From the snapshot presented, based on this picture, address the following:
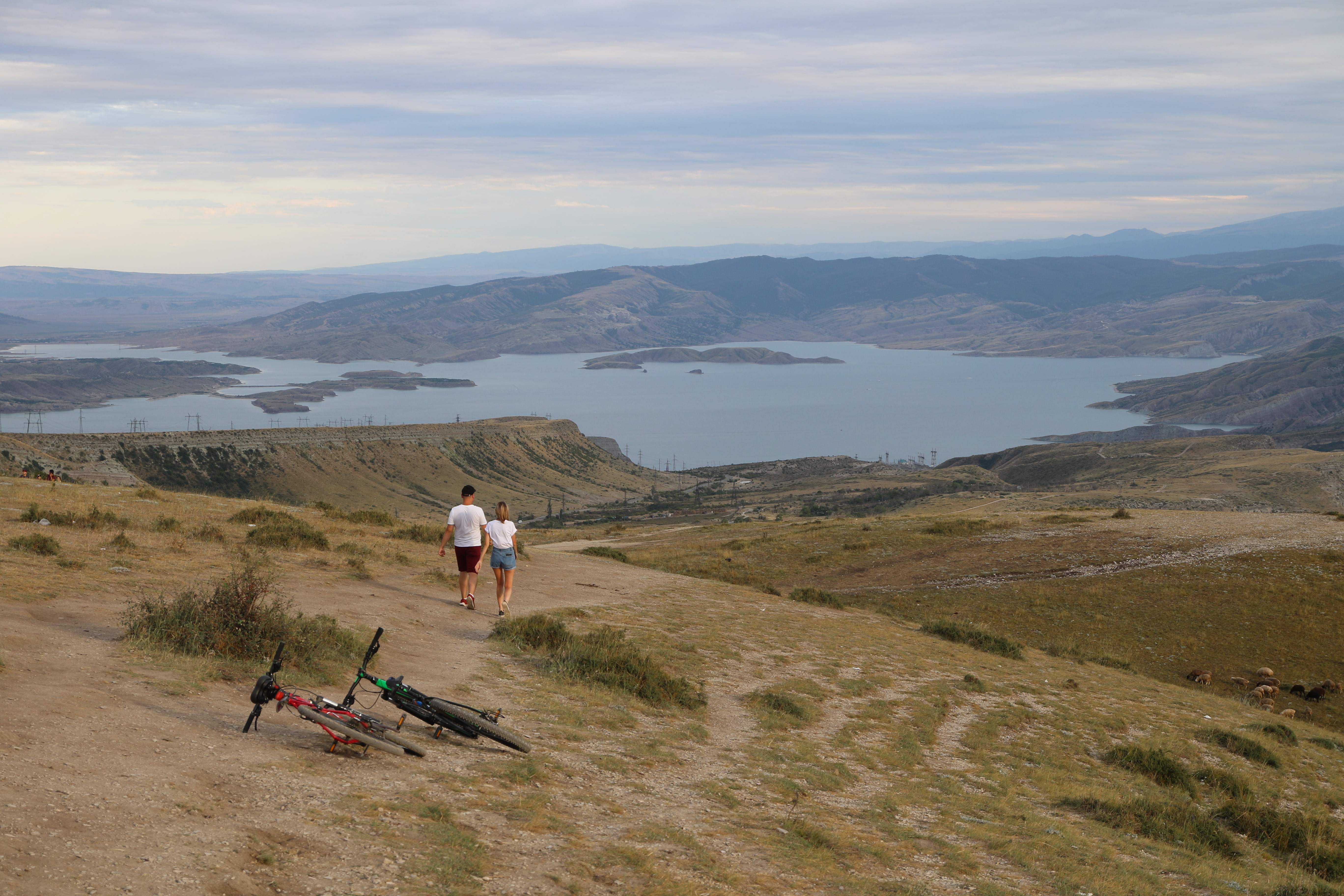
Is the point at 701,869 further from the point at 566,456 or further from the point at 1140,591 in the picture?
the point at 566,456

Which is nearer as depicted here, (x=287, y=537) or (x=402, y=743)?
(x=402, y=743)

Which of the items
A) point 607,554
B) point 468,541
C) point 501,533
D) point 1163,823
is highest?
point 501,533

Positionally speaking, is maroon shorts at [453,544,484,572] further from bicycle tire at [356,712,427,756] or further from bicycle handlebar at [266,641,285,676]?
bicycle handlebar at [266,641,285,676]

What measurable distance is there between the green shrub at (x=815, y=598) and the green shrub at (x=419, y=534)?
9.38 meters

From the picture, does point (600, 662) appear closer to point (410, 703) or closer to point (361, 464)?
point (410, 703)

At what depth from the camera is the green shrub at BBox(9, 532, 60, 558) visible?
14961 millimetres

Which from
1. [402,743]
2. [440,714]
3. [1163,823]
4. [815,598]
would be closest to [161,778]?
[402,743]

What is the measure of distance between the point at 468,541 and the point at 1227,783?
1215 cm

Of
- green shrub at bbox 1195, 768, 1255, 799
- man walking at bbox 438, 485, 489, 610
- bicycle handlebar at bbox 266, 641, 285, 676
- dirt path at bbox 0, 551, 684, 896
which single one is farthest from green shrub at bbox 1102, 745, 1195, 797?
bicycle handlebar at bbox 266, 641, 285, 676

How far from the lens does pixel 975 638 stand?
21.6 metres

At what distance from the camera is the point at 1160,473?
97625mm

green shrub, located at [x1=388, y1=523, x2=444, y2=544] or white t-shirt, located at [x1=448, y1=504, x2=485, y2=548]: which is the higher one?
white t-shirt, located at [x1=448, y1=504, x2=485, y2=548]

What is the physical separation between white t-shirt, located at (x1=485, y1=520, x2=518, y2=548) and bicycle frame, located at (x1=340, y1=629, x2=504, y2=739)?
6.02 meters

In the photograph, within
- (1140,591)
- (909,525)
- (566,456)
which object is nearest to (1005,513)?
(909,525)
